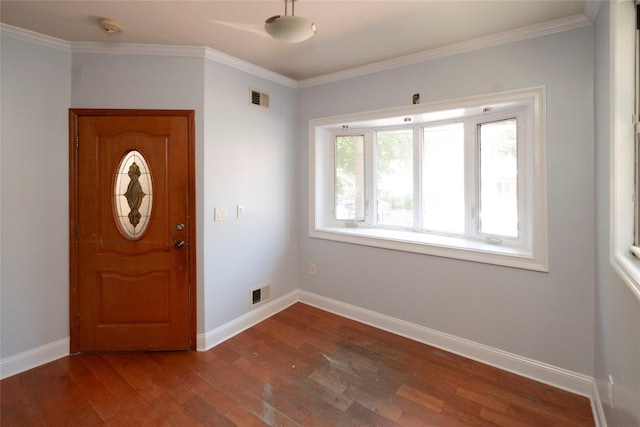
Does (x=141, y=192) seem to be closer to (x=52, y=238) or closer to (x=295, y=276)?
(x=52, y=238)

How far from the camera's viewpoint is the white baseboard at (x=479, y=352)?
2.00m

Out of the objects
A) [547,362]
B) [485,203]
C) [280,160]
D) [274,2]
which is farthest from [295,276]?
[274,2]

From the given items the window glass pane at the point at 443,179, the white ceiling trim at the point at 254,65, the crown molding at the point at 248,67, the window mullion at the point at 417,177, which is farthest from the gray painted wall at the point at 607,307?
the crown molding at the point at 248,67

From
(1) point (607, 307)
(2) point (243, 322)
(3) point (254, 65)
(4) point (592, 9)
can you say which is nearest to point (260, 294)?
(2) point (243, 322)

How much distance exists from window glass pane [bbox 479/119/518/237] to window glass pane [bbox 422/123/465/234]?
7.7 inches

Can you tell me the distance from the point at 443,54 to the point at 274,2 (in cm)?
144

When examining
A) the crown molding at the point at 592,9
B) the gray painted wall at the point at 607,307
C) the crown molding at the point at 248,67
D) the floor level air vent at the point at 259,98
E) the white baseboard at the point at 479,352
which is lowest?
the white baseboard at the point at 479,352

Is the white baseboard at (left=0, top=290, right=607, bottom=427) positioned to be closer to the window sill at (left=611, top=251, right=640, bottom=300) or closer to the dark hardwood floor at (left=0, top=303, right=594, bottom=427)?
the dark hardwood floor at (left=0, top=303, right=594, bottom=427)

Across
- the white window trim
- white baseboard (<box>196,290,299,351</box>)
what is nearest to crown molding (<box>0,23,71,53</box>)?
white baseboard (<box>196,290,299,351</box>)

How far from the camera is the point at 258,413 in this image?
183cm

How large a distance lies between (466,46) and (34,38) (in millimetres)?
3277

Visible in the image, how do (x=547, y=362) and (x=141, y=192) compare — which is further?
(x=141, y=192)

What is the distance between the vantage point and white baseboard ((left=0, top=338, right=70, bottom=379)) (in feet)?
7.00

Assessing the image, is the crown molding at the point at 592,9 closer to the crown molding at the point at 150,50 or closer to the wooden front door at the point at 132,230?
the crown molding at the point at 150,50
